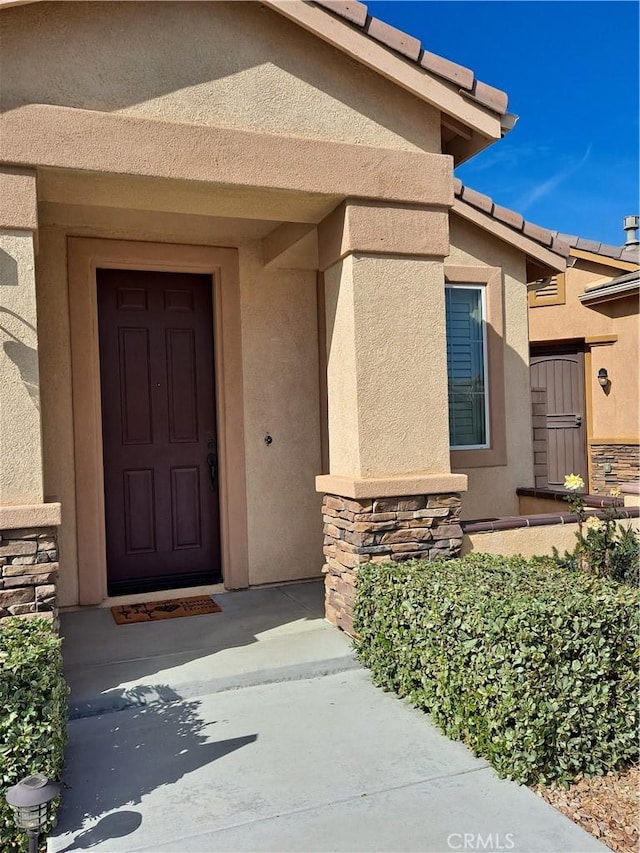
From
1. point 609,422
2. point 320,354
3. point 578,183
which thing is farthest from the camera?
point 578,183

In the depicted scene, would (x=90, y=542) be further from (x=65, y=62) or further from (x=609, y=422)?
(x=609, y=422)

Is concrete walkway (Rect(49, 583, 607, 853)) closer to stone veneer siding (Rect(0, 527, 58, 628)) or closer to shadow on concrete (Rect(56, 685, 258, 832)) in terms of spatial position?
shadow on concrete (Rect(56, 685, 258, 832))

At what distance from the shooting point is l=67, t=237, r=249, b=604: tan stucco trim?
567 cm

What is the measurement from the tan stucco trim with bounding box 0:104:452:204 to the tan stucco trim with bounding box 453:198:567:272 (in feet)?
6.05

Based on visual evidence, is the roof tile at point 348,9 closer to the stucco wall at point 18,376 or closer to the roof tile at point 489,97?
the roof tile at point 489,97

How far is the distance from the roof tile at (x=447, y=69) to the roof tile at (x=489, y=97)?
56mm

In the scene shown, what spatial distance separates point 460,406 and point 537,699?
410cm

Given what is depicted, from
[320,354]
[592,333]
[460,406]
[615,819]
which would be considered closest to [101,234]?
[320,354]

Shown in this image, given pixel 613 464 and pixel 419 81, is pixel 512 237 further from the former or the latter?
pixel 613 464

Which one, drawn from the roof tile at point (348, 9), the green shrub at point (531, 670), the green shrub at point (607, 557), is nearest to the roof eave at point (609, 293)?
the green shrub at point (607, 557)

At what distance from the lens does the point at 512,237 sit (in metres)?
7.11

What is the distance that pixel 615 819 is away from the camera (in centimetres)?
292

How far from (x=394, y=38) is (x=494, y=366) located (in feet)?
10.9

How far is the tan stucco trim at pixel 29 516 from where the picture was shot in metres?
3.85
